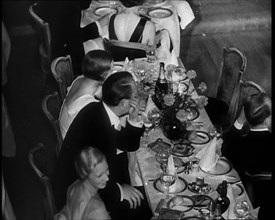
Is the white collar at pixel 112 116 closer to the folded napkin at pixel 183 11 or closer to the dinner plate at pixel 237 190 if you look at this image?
the dinner plate at pixel 237 190

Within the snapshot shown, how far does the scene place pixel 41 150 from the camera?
13.5ft

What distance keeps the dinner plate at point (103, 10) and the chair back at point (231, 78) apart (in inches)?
50.7

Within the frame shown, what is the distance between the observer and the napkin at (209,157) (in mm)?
4934

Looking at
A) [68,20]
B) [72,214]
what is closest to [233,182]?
[72,214]

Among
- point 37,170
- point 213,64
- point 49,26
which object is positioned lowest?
point 213,64

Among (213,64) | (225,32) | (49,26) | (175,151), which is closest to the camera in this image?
(49,26)

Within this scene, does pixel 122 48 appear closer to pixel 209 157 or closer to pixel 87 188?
pixel 209 157

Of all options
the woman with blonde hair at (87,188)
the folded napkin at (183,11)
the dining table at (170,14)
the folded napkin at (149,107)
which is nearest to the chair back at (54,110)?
the woman with blonde hair at (87,188)

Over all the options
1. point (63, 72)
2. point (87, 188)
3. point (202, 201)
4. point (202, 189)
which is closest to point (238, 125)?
point (202, 189)

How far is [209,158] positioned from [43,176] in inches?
51.7

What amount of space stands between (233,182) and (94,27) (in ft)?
4.83

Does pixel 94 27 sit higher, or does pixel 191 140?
pixel 94 27

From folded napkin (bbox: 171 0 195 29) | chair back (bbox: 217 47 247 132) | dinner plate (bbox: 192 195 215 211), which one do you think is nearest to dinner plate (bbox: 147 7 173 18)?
folded napkin (bbox: 171 0 195 29)

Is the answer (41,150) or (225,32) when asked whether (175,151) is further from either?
(225,32)
